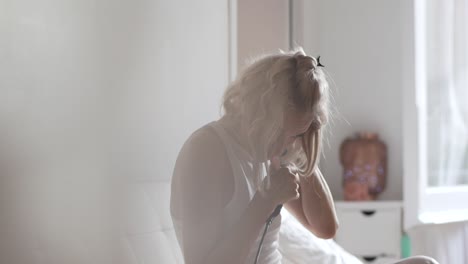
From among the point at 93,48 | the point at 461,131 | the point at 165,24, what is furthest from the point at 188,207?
the point at 461,131

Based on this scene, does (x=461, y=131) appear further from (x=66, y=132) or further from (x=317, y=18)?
(x=66, y=132)

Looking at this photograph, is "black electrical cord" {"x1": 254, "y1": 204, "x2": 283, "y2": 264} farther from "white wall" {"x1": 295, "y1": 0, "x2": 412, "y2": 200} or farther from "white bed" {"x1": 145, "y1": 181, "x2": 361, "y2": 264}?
"white wall" {"x1": 295, "y1": 0, "x2": 412, "y2": 200}

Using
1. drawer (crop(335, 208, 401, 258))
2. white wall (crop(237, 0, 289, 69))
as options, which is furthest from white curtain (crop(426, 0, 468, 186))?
white wall (crop(237, 0, 289, 69))

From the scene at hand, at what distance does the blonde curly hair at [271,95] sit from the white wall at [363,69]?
1.72m

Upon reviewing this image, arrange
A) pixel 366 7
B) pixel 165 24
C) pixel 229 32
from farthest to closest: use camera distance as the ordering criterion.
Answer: pixel 366 7
pixel 229 32
pixel 165 24

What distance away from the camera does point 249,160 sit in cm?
118

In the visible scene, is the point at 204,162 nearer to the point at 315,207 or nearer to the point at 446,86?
the point at 315,207

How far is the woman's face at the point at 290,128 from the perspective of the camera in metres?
1.18

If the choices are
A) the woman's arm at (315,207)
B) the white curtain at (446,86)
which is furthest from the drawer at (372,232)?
the woman's arm at (315,207)

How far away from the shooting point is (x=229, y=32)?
1.85 meters

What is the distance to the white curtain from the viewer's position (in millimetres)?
2920

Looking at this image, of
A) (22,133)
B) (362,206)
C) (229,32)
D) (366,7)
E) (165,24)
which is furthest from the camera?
(366,7)

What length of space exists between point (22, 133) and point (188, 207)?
1.03 ft

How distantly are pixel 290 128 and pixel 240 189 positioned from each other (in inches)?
5.7
